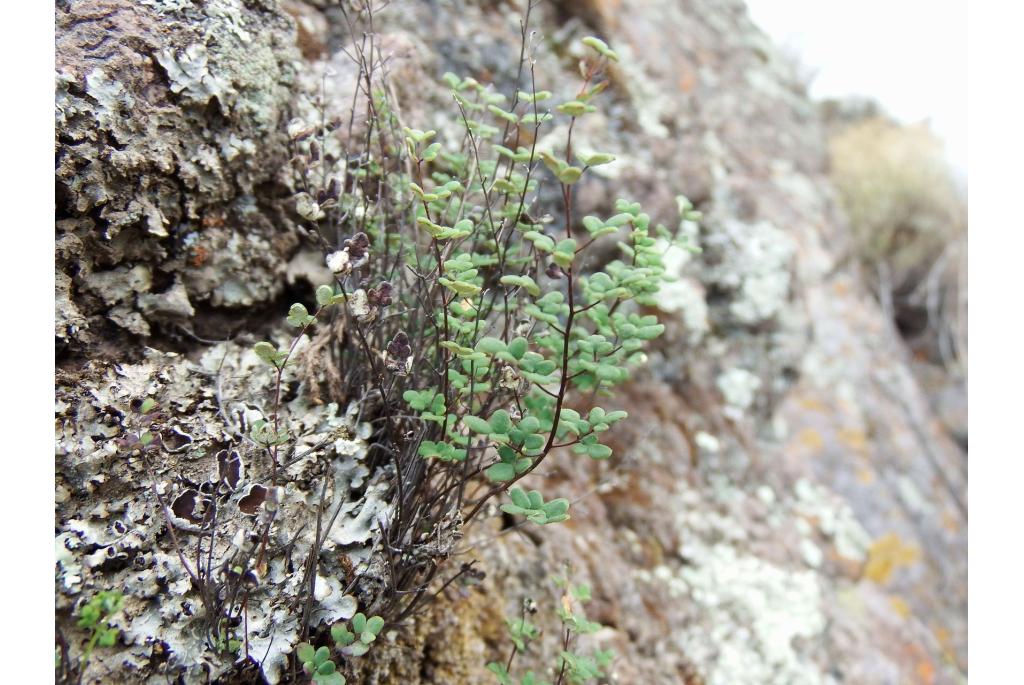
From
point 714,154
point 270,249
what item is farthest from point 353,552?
point 714,154

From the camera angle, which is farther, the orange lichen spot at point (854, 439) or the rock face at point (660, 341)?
the orange lichen spot at point (854, 439)

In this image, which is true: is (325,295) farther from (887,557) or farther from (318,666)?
(887,557)

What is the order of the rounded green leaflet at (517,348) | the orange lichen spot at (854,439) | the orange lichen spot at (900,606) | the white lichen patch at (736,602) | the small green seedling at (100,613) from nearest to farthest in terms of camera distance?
the small green seedling at (100,613) → the rounded green leaflet at (517,348) → the white lichen patch at (736,602) → the orange lichen spot at (900,606) → the orange lichen spot at (854,439)

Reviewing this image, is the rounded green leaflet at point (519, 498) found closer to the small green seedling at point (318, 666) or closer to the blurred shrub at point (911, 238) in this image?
the small green seedling at point (318, 666)

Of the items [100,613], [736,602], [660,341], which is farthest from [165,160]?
[736,602]

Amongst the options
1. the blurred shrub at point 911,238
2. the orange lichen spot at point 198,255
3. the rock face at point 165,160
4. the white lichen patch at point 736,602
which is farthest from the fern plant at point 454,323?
the blurred shrub at point 911,238

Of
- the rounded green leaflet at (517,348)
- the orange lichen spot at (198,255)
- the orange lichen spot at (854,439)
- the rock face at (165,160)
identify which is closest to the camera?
the rounded green leaflet at (517,348)

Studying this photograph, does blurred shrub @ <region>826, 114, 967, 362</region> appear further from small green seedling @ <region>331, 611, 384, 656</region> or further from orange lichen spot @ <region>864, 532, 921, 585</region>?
small green seedling @ <region>331, 611, 384, 656</region>
